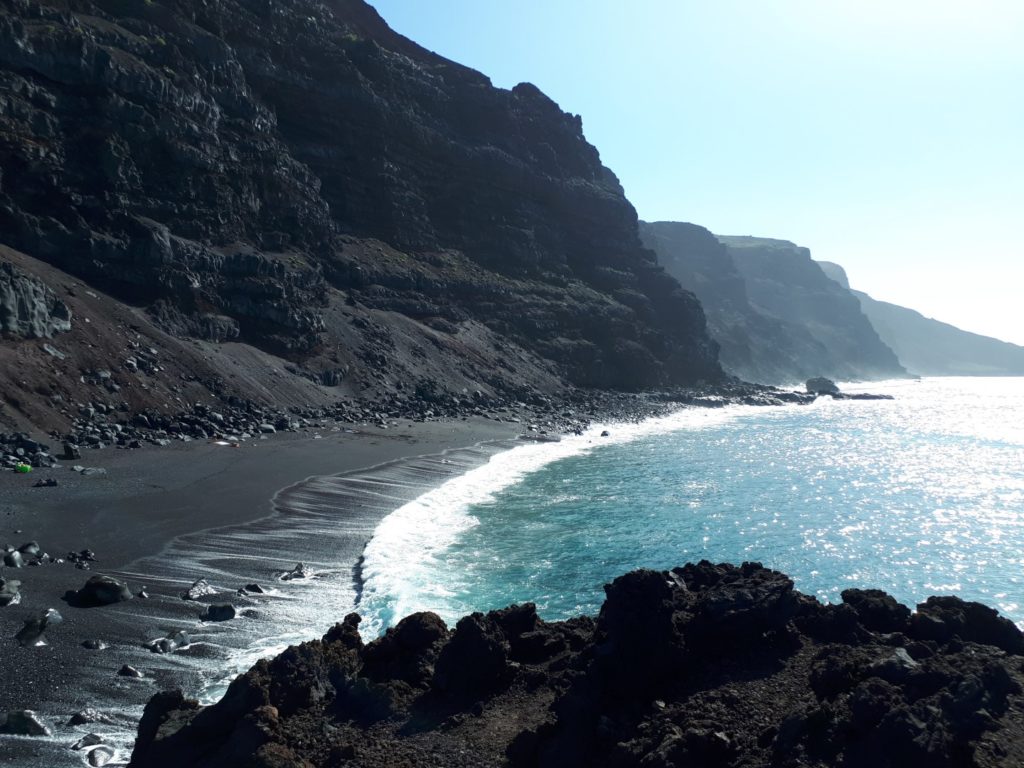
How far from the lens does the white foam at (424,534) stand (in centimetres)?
1911

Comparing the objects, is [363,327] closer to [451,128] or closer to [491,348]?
[491,348]

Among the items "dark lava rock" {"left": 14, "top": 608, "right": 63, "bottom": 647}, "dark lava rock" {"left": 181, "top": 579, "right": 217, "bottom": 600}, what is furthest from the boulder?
"dark lava rock" {"left": 181, "top": 579, "right": 217, "bottom": 600}

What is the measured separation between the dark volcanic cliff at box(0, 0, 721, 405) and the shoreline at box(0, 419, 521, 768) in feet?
82.1

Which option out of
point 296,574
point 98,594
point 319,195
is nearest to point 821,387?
point 319,195

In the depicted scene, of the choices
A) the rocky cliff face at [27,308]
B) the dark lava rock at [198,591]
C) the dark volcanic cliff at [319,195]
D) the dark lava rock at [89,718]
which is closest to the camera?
the dark lava rock at [89,718]

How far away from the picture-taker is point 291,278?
66.0 m

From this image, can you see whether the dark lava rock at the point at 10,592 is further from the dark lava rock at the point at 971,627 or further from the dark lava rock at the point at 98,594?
the dark lava rock at the point at 971,627

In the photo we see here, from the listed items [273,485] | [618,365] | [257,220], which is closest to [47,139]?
[257,220]

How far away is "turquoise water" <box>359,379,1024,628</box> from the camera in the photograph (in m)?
22.2

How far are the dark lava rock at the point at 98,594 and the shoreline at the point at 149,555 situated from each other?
25 cm

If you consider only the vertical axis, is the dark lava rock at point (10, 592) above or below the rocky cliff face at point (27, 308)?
below

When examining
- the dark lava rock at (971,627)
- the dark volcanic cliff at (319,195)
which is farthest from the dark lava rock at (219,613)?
the dark volcanic cliff at (319,195)

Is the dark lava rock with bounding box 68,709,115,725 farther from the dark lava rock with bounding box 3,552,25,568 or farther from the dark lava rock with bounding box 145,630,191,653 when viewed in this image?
the dark lava rock with bounding box 3,552,25,568

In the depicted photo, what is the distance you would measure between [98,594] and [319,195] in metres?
70.5
